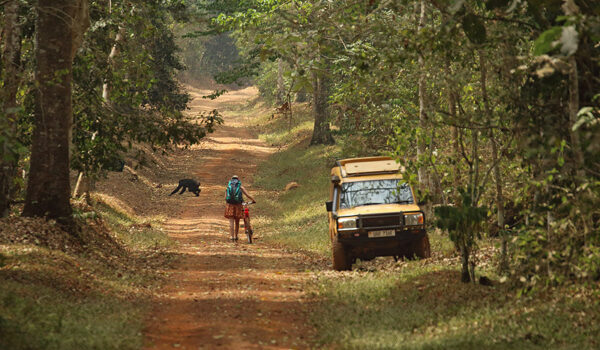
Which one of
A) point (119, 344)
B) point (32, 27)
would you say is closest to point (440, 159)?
point (119, 344)

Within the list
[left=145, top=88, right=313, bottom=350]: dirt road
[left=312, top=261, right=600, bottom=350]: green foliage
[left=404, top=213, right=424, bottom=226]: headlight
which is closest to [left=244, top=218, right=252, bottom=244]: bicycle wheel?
[left=145, top=88, right=313, bottom=350]: dirt road

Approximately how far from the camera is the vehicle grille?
14641 millimetres

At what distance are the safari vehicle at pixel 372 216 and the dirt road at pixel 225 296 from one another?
1.26 m

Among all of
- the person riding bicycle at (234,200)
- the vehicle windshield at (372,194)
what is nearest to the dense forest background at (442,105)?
the vehicle windshield at (372,194)

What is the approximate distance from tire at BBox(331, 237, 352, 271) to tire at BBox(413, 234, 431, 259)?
4.71 feet

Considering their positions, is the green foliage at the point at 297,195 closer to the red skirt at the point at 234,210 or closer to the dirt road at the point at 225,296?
the dirt road at the point at 225,296

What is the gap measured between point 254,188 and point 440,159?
24.5 m

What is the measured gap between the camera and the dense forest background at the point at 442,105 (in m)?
8.48

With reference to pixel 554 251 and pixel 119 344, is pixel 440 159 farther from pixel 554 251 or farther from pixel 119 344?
pixel 119 344

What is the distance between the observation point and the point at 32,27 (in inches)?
722

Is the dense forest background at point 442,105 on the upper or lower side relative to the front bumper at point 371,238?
upper

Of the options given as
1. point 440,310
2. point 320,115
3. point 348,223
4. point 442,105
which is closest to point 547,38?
point 440,310

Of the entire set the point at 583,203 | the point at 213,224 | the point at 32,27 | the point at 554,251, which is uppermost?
the point at 32,27

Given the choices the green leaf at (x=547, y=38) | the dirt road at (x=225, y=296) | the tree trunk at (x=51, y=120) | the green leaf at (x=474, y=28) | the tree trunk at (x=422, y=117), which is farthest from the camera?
the tree trunk at (x=51, y=120)
